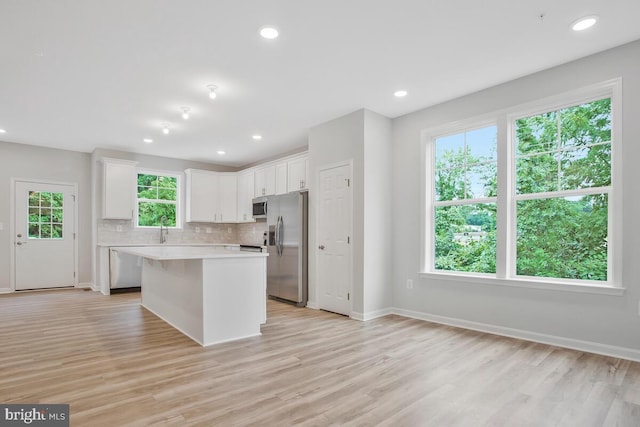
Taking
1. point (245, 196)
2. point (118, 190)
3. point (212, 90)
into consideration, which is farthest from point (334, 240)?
point (118, 190)

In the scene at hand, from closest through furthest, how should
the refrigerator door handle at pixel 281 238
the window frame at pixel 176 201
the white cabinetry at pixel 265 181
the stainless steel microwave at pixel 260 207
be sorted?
1. the refrigerator door handle at pixel 281 238
2. the stainless steel microwave at pixel 260 207
3. the white cabinetry at pixel 265 181
4. the window frame at pixel 176 201

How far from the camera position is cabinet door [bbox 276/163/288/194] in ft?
19.8

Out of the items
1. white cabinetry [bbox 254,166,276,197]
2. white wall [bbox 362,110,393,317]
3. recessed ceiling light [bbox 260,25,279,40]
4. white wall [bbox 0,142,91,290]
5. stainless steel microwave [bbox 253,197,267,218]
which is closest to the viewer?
recessed ceiling light [bbox 260,25,279,40]

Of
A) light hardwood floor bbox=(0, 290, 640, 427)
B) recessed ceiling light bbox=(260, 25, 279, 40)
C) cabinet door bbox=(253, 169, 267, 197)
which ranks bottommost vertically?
light hardwood floor bbox=(0, 290, 640, 427)

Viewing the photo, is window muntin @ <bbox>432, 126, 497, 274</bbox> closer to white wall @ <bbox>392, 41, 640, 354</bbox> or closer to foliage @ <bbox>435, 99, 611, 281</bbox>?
foliage @ <bbox>435, 99, 611, 281</bbox>

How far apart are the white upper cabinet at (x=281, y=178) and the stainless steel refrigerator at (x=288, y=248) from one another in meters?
0.39

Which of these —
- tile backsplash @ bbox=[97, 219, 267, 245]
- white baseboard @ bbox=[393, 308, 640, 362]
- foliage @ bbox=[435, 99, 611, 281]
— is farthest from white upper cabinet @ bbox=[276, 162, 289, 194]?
foliage @ bbox=[435, 99, 611, 281]

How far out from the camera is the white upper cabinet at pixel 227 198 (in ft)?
24.8

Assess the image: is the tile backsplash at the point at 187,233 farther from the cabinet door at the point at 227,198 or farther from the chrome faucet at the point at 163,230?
the cabinet door at the point at 227,198

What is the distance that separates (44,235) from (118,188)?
59.5 inches

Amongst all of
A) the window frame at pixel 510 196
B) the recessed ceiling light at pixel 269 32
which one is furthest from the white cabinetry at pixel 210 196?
the recessed ceiling light at pixel 269 32

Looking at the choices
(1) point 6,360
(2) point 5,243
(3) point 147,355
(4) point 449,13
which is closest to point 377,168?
(4) point 449,13

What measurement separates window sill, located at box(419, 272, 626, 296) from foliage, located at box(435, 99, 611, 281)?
0.46 feet

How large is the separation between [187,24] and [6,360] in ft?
9.97
